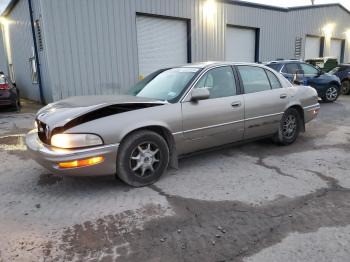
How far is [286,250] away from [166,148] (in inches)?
73.6

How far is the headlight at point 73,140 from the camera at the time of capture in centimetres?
321

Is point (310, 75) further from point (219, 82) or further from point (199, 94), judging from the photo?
point (199, 94)

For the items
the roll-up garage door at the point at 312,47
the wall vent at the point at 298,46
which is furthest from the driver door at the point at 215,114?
the roll-up garage door at the point at 312,47

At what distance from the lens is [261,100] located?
480cm

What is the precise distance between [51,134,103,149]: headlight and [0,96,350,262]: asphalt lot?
50 cm

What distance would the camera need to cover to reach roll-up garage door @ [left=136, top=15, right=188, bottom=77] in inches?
473

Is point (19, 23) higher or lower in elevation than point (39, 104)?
higher

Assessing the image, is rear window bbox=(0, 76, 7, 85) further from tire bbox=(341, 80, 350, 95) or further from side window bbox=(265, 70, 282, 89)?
tire bbox=(341, 80, 350, 95)

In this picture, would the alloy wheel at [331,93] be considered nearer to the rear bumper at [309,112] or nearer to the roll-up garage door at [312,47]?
the rear bumper at [309,112]

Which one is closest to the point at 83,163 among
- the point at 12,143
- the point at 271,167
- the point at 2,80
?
the point at 271,167

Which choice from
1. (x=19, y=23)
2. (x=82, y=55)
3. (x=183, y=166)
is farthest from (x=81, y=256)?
(x=19, y=23)

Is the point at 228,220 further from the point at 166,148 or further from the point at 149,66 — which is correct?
the point at 149,66

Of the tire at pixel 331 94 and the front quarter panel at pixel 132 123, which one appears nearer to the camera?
the front quarter panel at pixel 132 123

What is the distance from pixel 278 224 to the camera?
9.25 feet
